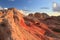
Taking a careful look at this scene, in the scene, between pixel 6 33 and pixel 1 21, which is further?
pixel 1 21

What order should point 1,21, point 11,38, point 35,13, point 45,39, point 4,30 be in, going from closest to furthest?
point 11,38
point 4,30
point 1,21
point 45,39
point 35,13

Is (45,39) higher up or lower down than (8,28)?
lower down

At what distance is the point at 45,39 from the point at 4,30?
856 cm

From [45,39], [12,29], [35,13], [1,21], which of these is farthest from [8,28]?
[35,13]

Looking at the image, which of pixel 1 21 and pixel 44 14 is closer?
pixel 1 21

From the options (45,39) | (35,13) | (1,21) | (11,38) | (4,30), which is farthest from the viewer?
(35,13)

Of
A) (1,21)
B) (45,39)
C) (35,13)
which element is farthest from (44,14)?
(1,21)

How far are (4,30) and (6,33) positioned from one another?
28 cm

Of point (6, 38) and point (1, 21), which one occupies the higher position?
point (1, 21)

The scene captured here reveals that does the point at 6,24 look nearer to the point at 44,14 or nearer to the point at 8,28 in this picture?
the point at 8,28

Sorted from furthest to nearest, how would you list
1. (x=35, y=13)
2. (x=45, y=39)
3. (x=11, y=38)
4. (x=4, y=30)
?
(x=35, y=13)
(x=45, y=39)
(x=4, y=30)
(x=11, y=38)

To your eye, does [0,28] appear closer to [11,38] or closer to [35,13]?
[11,38]

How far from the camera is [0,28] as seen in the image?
32.1ft

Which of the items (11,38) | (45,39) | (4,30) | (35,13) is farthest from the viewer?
(35,13)
